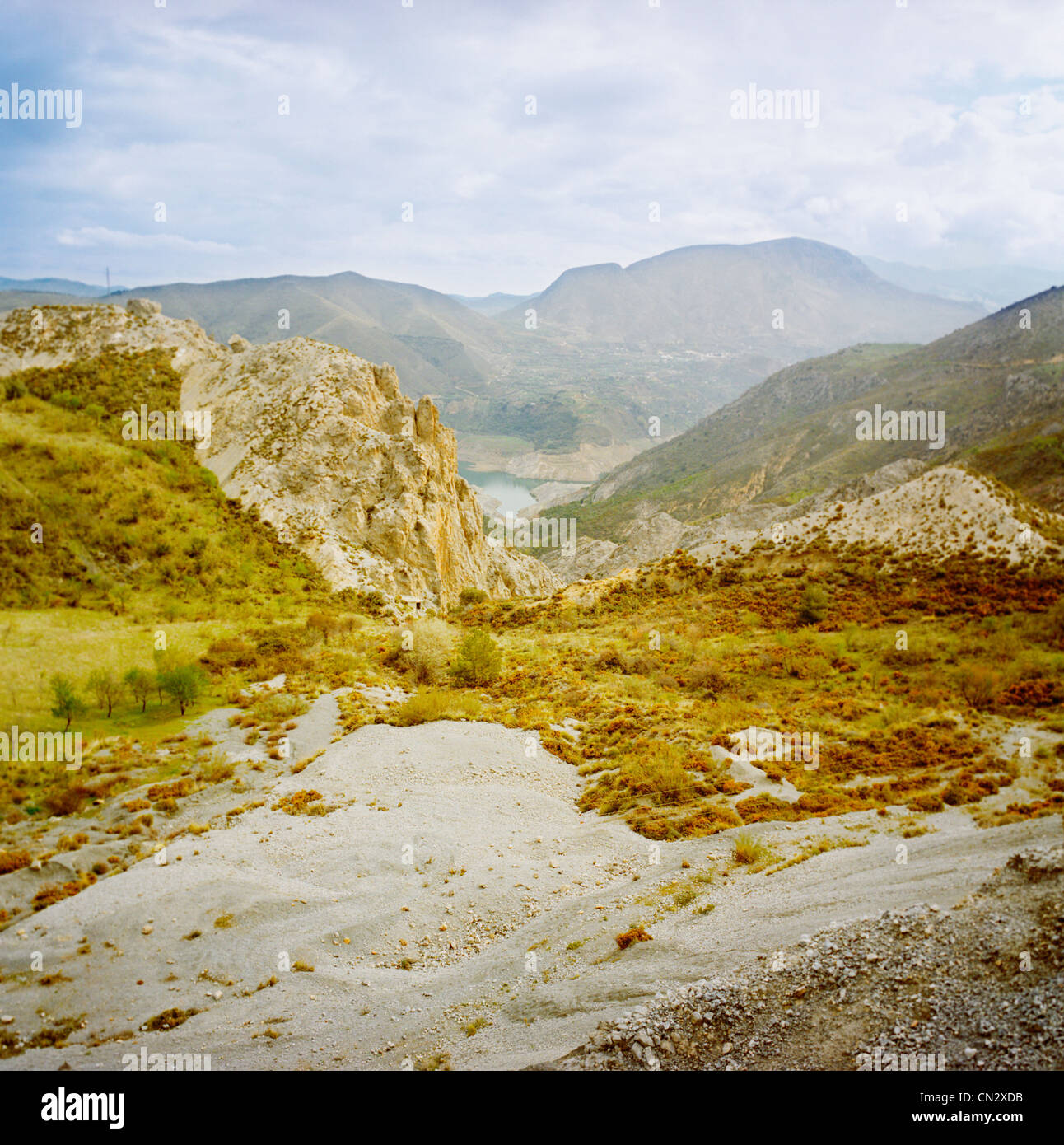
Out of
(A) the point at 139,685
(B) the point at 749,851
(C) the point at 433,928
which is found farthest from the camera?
(A) the point at 139,685

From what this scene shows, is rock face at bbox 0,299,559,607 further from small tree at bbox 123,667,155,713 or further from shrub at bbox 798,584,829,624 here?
shrub at bbox 798,584,829,624

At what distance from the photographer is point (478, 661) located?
82.6 feet

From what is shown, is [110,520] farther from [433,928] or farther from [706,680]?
[706,680]

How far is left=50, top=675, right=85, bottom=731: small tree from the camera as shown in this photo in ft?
58.7

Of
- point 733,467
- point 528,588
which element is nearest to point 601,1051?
point 528,588

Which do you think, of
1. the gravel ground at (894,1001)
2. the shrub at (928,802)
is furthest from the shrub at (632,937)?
the shrub at (928,802)

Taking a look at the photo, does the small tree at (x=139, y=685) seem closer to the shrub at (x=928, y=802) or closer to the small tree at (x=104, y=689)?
the small tree at (x=104, y=689)

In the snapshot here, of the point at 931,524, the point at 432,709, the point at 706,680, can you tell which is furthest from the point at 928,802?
the point at 931,524

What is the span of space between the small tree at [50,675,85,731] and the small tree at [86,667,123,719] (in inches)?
27.2

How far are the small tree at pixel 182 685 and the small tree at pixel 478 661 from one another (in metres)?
9.38

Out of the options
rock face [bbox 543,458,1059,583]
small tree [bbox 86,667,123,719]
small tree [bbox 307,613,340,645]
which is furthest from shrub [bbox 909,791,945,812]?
small tree [bbox 307,613,340,645]

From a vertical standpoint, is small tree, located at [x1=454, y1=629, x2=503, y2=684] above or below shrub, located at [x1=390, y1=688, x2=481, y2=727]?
above

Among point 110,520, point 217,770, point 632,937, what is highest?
point 110,520

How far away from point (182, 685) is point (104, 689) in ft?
7.11
